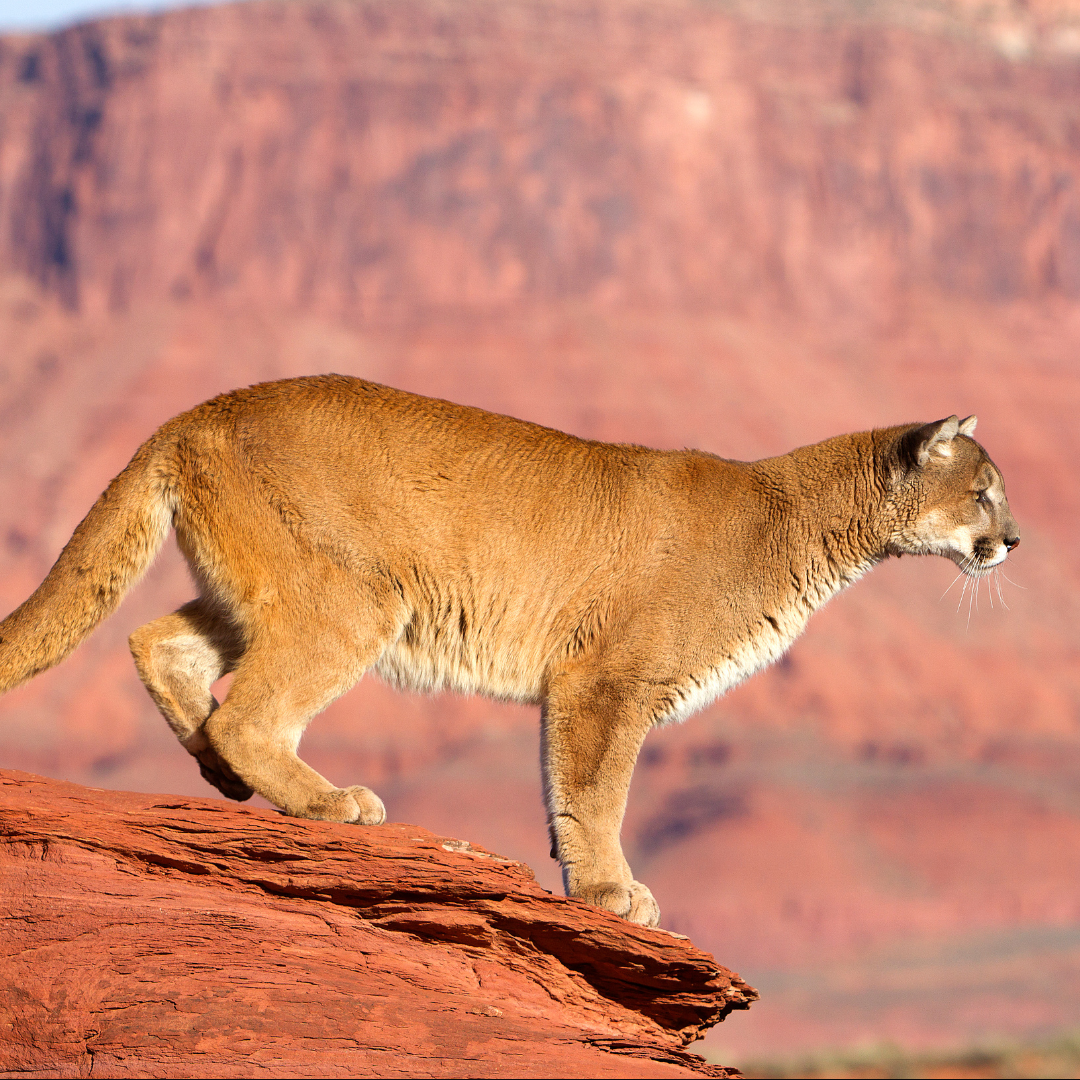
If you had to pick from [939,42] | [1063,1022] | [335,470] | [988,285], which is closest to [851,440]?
[335,470]

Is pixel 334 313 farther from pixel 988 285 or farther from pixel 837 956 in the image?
pixel 837 956

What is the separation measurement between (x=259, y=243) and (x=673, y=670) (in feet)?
181

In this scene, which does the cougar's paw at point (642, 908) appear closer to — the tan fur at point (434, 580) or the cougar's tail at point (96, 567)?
the tan fur at point (434, 580)

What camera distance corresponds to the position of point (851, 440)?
7766 millimetres

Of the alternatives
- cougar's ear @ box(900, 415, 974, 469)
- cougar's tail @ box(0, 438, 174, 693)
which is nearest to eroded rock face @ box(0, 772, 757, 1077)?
cougar's tail @ box(0, 438, 174, 693)

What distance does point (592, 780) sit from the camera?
6.50 meters

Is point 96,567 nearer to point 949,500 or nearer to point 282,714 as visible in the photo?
point 282,714

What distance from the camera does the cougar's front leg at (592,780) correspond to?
21.3 ft

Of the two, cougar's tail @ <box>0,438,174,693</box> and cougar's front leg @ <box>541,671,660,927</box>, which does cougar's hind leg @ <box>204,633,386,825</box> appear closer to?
cougar's tail @ <box>0,438,174,693</box>

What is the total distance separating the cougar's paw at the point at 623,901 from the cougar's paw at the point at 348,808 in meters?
0.98

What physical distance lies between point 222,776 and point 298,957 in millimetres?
1024

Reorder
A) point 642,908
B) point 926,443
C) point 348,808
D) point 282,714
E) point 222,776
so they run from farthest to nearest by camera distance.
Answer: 1. point 926,443
2. point 642,908
3. point 222,776
4. point 348,808
5. point 282,714

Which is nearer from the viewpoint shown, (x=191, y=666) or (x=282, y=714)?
(x=282, y=714)

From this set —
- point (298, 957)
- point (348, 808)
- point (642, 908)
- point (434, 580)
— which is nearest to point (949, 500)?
point (642, 908)
